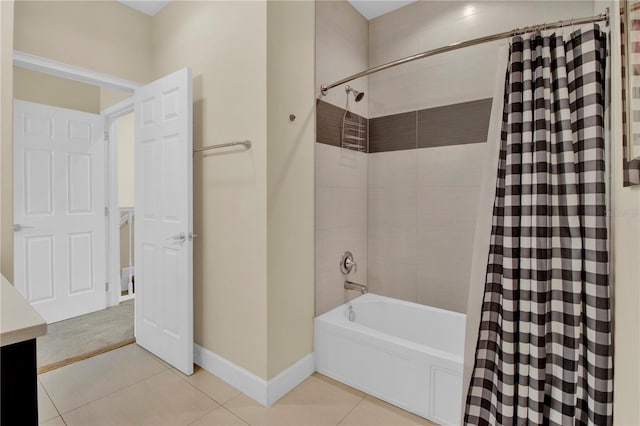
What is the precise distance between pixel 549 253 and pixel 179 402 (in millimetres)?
2055

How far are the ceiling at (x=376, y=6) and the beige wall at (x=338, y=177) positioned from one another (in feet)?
0.15

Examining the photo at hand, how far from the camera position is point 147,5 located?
2527 millimetres

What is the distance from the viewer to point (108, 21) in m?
2.43

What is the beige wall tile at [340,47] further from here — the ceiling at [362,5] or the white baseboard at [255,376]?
the white baseboard at [255,376]

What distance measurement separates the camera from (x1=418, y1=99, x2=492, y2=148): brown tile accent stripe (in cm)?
226

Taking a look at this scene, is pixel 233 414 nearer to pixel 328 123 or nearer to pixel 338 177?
pixel 338 177

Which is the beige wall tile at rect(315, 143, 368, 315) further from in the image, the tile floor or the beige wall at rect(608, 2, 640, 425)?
the beige wall at rect(608, 2, 640, 425)

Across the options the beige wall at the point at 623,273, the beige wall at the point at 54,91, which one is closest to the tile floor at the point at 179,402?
the beige wall at the point at 623,273

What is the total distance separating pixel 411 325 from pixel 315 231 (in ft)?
3.38

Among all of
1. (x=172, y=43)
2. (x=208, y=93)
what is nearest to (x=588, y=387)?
(x=208, y=93)

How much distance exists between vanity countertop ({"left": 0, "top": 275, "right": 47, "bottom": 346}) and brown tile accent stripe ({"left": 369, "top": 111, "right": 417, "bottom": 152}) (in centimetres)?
241

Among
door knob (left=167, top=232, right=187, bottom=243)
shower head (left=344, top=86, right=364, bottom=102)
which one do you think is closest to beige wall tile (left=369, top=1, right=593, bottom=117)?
shower head (left=344, top=86, right=364, bottom=102)

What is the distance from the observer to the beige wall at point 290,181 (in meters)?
1.90

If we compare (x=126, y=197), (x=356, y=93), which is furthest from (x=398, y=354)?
(x=126, y=197)
